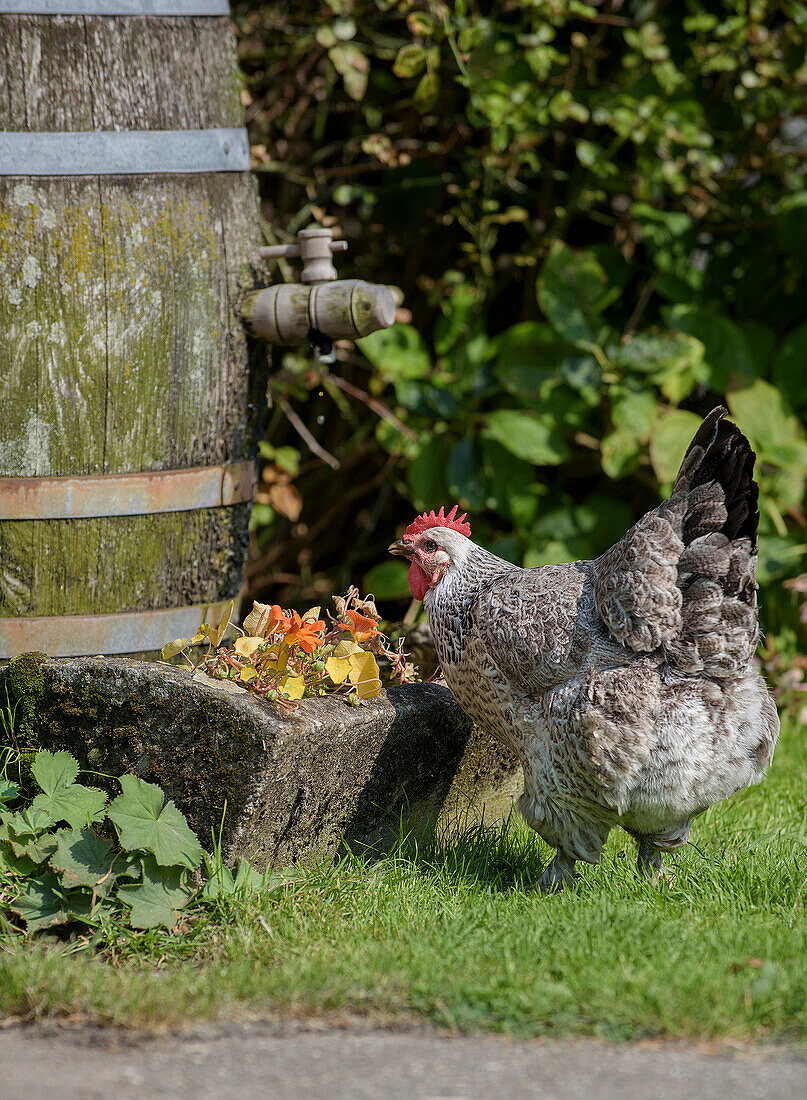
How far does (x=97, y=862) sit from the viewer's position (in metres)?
2.59

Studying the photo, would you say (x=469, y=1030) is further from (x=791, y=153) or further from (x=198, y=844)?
(x=791, y=153)

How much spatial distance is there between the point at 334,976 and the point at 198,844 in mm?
470

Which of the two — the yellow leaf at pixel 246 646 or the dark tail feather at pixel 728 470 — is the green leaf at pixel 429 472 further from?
the dark tail feather at pixel 728 470

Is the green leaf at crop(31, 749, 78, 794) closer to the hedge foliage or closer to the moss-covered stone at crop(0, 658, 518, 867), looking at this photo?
the moss-covered stone at crop(0, 658, 518, 867)

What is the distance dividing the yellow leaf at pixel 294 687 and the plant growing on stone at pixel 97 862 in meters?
0.38

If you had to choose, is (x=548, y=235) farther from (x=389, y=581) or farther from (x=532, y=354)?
(x=389, y=581)

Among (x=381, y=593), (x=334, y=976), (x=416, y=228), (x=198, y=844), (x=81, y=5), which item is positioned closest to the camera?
(x=334, y=976)

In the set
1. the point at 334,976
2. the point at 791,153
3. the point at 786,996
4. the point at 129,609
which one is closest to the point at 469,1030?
the point at 334,976

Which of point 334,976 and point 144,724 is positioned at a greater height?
point 144,724

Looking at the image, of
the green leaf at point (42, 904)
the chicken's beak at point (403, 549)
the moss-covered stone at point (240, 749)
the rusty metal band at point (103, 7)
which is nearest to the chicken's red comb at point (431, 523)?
the chicken's beak at point (403, 549)

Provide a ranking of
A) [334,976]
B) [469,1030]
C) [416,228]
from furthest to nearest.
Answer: [416,228], [334,976], [469,1030]

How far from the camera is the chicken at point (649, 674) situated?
8.86ft

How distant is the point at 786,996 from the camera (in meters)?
2.21

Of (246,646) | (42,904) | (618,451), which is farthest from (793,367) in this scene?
(42,904)
